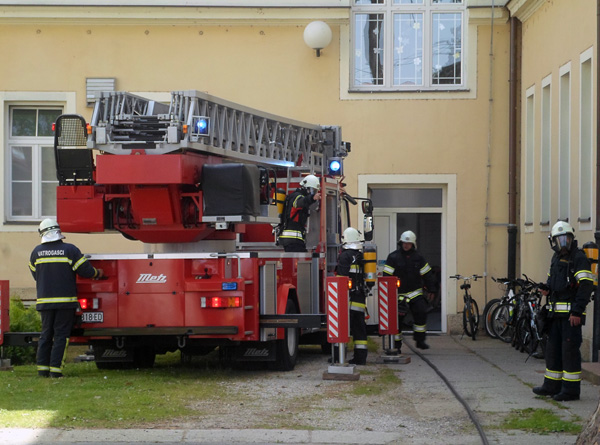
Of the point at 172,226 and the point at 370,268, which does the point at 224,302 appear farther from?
the point at 370,268

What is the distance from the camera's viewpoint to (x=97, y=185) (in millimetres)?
13117

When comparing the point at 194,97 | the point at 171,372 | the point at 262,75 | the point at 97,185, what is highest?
the point at 262,75

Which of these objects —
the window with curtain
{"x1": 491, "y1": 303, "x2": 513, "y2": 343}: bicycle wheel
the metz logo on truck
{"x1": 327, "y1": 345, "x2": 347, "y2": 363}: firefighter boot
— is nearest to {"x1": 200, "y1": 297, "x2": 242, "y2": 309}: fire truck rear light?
the metz logo on truck

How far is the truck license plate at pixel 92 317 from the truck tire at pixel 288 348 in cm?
219

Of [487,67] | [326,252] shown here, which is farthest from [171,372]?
[487,67]

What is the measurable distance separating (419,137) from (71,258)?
9.28 metres

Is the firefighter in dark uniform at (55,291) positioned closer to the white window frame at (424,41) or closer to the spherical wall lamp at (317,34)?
the spherical wall lamp at (317,34)

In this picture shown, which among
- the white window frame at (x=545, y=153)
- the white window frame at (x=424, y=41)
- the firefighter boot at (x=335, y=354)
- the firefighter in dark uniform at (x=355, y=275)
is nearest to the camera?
the firefighter boot at (x=335, y=354)

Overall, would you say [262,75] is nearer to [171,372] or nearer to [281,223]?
[281,223]

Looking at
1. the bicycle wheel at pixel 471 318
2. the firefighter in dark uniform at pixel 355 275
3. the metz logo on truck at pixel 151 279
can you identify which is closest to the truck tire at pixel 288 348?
the firefighter in dark uniform at pixel 355 275

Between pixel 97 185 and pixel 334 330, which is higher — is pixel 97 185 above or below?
above

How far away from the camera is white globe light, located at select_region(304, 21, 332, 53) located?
65.8ft

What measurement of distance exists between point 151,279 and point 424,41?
982cm

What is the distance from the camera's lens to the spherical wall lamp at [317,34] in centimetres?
2006
